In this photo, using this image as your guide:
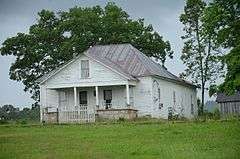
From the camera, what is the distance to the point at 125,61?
1962 inches

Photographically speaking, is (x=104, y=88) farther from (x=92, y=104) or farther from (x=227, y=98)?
(x=227, y=98)

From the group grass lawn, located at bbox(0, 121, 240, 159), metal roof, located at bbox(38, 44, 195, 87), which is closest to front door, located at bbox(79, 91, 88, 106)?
metal roof, located at bbox(38, 44, 195, 87)

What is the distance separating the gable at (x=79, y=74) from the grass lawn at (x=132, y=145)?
18372 millimetres

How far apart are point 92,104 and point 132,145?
2760 centimetres

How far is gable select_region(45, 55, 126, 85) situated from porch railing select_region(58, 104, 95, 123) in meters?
2.46

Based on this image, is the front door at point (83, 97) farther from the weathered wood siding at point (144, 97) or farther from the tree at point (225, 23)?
the tree at point (225, 23)

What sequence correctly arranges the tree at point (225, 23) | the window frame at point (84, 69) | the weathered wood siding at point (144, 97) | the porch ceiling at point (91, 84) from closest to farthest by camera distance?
the tree at point (225, 23), the porch ceiling at point (91, 84), the window frame at point (84, 69), the weathered wood siding at point (144, 97)

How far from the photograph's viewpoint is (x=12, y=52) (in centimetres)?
6119

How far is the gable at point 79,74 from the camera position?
153 ft

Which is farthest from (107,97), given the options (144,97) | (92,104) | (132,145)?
(132,145)

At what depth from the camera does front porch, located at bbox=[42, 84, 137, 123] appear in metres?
44.7

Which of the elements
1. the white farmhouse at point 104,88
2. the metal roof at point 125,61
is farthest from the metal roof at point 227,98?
the white farmhouse at point 104,88

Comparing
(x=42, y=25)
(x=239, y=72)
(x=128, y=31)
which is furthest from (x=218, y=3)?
(x=42, y=25)

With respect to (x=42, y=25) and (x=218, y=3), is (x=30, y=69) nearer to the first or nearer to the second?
(x=42, y=25)
